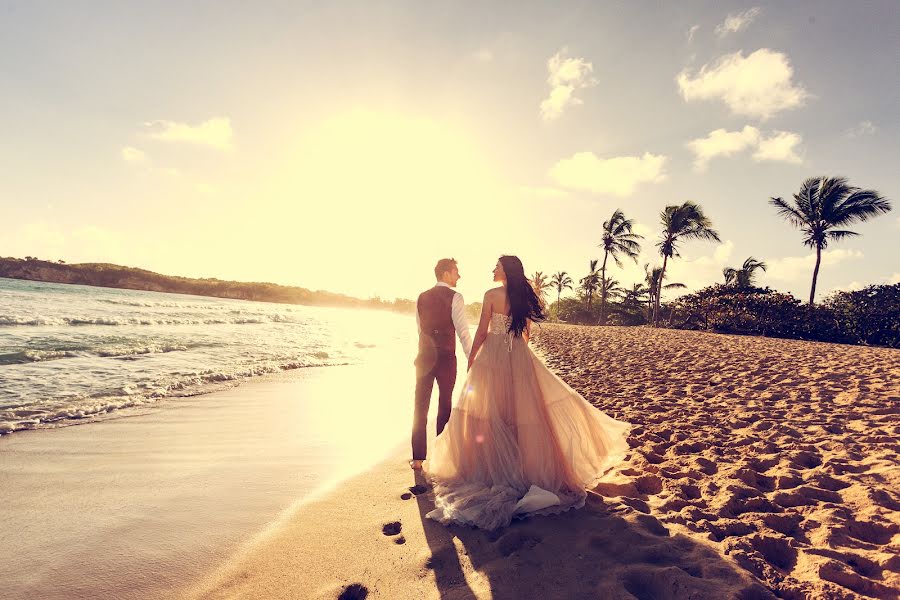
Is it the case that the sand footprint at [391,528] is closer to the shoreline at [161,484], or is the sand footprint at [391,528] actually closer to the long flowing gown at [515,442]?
the long flowing gown at [515,442]

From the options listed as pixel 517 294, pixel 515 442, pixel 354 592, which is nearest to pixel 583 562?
pixel 515 442

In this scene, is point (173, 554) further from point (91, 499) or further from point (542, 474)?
point (542, 474)

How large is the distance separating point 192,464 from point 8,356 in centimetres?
800

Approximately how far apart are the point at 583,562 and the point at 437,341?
2.21 metres

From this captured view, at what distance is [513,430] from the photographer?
3.39 meters

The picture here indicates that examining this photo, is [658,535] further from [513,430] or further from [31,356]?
[31,356]

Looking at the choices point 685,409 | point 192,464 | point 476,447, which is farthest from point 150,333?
point 685,409

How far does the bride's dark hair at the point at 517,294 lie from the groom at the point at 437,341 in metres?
0.53

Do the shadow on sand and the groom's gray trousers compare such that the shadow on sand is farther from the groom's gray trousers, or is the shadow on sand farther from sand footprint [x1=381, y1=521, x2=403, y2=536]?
the groom's gray trousers

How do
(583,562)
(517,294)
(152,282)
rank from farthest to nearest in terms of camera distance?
(152,282) → (517,294) → (583,562)

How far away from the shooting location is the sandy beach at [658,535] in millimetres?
2129

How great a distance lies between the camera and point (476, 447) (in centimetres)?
337

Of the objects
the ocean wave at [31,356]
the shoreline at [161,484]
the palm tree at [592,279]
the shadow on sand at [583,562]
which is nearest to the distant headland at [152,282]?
the palm tree at [592,279]

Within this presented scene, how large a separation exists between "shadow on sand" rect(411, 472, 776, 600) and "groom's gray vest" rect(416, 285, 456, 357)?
63.4 inches
